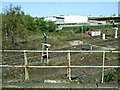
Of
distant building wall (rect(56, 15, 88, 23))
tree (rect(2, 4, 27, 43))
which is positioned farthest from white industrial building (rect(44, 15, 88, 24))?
tree (rect(2, 4, 27, 43))

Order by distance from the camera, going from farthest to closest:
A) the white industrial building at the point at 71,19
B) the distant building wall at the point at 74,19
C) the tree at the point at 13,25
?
the distant building wall at the point at 74,19 → the white industrial building at the point at 71,19 → the tree at the point at 13,25

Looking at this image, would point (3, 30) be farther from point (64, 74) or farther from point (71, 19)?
point (71, 19)

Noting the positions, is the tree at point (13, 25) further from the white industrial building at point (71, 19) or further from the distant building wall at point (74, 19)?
the distant building wall at point (74, 19)

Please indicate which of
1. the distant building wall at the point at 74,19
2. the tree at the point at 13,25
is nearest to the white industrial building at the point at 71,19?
the distant building wall at the point at 74,19

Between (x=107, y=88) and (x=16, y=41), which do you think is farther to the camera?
(x=16, y=41)

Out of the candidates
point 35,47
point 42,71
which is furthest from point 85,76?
point 35,47

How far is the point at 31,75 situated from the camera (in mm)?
6277

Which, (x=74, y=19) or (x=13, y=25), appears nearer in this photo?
(x=13, y=25)

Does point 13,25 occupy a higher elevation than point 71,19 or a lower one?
lower

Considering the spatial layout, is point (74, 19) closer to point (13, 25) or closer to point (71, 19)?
point (71, 19)

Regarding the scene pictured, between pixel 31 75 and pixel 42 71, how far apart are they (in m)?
0.61

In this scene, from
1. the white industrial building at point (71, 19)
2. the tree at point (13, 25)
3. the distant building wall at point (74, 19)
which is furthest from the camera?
the distant building wall at point (74, 19)

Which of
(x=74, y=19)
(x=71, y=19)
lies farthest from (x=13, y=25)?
(x=74, y=19)

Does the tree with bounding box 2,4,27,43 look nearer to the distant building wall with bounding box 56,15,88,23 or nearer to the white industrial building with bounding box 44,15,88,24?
the white industrial building with bounding box 44,15,88,24
